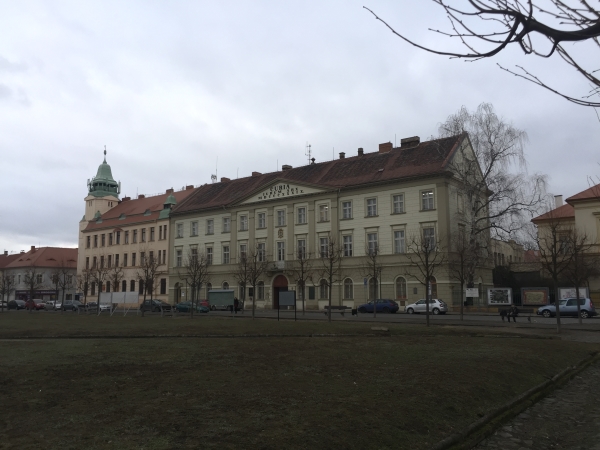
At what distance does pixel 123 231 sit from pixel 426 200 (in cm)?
4998

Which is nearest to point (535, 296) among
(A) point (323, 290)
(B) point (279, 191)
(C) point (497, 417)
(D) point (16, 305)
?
(A) point (323, 290)

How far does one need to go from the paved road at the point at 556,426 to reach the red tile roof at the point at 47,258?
332ft

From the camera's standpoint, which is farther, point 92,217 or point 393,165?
point 92,217

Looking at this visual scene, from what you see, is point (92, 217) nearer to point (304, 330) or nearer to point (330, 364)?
point (304, 330)

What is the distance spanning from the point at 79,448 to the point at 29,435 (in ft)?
3.17

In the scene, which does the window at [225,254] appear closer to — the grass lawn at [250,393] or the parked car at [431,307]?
→ the parked car at [431,307]

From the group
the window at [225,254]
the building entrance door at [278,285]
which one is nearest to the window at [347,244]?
the building entrance door at [278,285]

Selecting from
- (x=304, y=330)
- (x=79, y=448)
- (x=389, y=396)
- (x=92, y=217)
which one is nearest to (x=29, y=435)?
(x=79, y=448)

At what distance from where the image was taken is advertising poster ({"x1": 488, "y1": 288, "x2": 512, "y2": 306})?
46.0 metres

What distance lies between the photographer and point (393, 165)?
191 ft

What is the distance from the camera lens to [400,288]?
53.5 metres

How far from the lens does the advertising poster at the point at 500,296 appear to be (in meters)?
46.0

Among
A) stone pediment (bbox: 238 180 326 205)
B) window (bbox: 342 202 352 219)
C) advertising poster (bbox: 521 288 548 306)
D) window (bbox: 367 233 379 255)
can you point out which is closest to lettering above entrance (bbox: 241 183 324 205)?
stone pediment (bbox: 238 180 326 205)

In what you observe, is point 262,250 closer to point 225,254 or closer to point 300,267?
point 225,254
